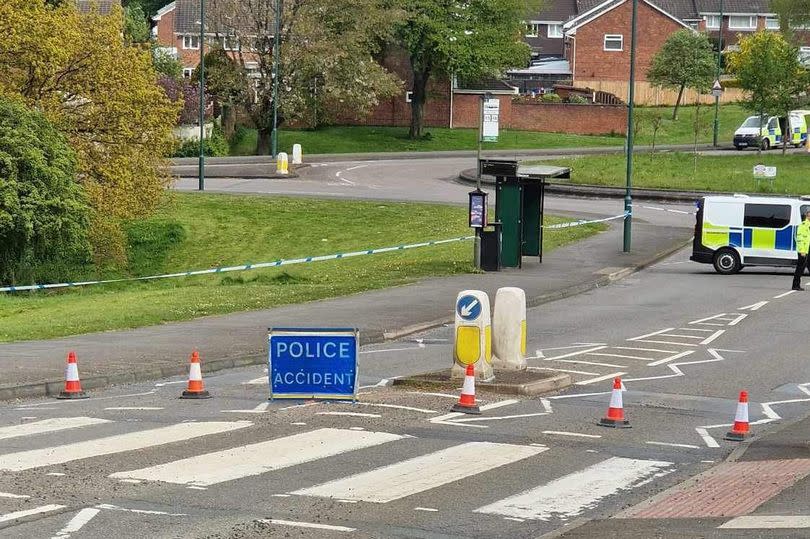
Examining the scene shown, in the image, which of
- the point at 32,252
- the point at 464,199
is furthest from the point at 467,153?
the point at 32,252

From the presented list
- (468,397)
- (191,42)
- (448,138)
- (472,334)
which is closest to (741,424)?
(468,397)

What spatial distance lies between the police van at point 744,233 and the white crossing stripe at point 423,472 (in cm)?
2278

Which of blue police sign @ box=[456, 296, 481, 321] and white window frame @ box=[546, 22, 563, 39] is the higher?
white window frame @ box=[546, 22, 563, 39]

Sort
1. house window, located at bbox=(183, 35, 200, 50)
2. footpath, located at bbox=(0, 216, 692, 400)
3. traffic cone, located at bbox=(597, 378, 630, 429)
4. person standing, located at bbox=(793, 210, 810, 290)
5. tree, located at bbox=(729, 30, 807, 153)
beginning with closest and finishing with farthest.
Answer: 1. traffic cone, located at bbox=(597, 378, 630, 429)
2. footpath, located at bbox=(0, 216, 692, 400)
3. person standing, located at bbox=(793, 210, 810, 290)
4. tree, located at bbox=(729, 30, 807, 153)
5. house window, located at bbox=(183, 35, 200, 50)

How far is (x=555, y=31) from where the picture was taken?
406ft

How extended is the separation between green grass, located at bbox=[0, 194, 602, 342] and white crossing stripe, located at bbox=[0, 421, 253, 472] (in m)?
8.17

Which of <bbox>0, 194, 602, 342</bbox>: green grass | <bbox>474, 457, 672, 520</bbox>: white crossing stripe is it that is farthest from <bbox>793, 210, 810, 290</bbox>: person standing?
<bbox>474, 457, 672, 520</bbox>: white crossing stripe

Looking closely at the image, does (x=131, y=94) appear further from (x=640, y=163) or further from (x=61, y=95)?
(x=640, y=163)

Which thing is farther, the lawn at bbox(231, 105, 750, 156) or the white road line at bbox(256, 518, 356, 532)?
the lawn at bbox(231, 105, 750, 156)

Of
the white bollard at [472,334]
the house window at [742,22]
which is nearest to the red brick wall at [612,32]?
the house window at [742,22]

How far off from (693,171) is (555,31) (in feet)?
215

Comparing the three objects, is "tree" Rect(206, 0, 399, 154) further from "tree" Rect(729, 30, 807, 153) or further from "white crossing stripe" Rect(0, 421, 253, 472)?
"white crossing stripe" Rect(0, 421, 253, 472)

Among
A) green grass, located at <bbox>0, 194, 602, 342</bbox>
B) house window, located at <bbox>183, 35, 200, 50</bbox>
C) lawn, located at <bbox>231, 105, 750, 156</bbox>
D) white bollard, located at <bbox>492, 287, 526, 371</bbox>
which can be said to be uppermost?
house window, located at <bbox>183, 35, 200, 50</bbox>

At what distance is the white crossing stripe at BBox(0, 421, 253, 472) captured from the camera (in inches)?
496
